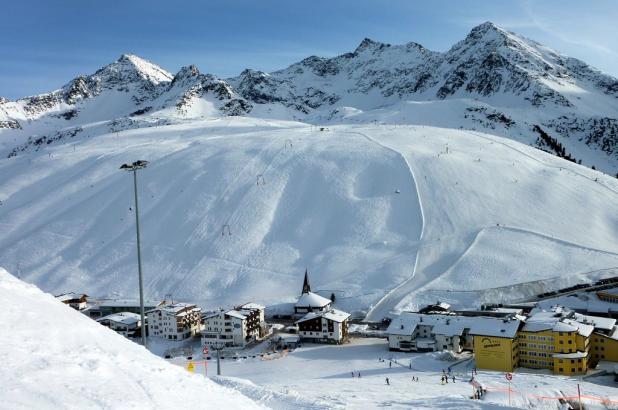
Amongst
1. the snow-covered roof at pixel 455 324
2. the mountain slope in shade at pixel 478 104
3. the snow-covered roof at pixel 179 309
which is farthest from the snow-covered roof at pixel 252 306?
A: the mountain slope in shade at pixel 478 104

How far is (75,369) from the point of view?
30.9ft

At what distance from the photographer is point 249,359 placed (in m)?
35.8

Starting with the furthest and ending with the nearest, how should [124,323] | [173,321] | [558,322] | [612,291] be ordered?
1. [612,291]
2. [124,323]
3. [173,321]
4. [558,322]

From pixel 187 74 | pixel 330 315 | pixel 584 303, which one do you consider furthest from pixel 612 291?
pixel 187 74

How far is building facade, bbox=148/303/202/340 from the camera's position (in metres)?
40.4

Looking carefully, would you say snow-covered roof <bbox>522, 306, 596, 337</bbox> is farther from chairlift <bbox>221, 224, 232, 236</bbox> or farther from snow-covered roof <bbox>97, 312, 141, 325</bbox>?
chairlift <bbox>221, 224, 232, 236</bbox>

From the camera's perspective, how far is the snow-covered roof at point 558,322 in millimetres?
32594

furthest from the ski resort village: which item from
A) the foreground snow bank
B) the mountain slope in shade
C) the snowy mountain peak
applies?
the snowy mountain peak

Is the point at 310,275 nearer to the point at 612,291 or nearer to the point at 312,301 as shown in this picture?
the point at 312,301

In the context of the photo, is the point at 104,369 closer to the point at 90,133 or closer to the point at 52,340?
the point at 52,340

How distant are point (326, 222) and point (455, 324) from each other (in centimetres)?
2117

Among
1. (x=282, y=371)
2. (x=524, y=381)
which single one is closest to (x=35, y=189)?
(x=282, y=371)

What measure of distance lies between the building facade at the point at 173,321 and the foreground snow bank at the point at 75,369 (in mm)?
28823

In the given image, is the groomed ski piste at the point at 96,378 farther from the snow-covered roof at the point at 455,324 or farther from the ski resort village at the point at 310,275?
the snow-covered roof at the point at 455,324
